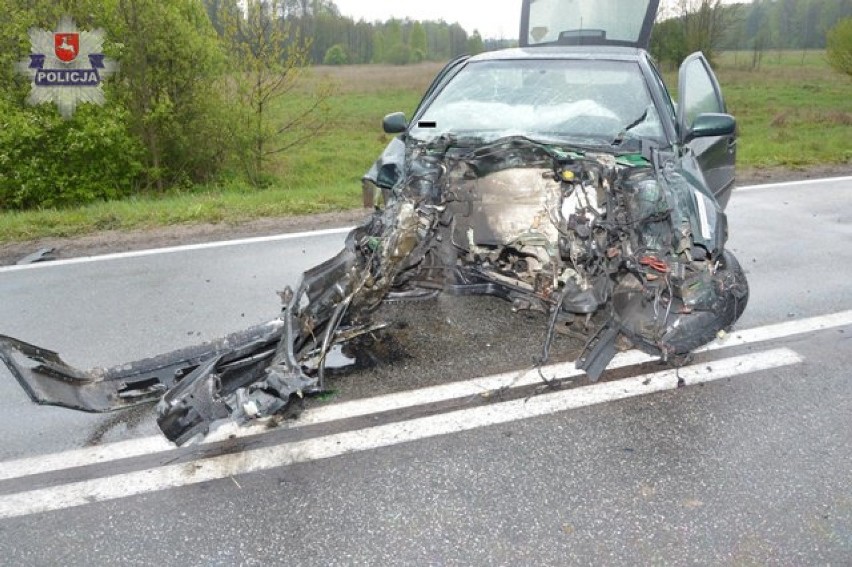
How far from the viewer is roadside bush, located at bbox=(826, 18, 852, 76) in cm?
2159

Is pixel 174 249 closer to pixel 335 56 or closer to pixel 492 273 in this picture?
pixel 492 273

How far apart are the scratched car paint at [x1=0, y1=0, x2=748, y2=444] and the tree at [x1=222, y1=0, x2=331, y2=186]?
23.1ft

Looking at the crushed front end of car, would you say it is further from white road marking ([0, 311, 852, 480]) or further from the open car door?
the open car door

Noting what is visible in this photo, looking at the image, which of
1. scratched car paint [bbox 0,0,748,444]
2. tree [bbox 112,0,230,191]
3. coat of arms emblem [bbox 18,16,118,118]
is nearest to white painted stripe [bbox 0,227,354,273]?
scratched car paint [bbox 0,0,748,444]

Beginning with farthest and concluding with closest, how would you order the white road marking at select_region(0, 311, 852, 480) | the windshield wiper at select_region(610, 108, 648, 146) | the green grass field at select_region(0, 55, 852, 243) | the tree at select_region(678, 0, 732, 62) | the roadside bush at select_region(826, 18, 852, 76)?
the tree at select_region(678, 0, 732, 62) < the roadside bush at select_region(826, 18, 852, 76) < the green grass field at select_region(0, 55, 852, 243) < the windshield wiper at select_region(610, 108, 648, 146) < the white road marking at select_region(0, 311, 852, 480)

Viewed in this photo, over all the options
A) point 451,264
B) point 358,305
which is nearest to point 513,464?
point 358,305

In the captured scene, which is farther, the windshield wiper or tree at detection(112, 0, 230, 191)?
tree at detection(112, 0, 230, 191)

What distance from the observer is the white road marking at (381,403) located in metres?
3.11

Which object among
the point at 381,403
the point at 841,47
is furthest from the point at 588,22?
the point at 841,47

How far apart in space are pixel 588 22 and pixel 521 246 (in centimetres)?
294

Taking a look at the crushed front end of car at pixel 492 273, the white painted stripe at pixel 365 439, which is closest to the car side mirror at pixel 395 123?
the crushed front end of car at pixel 492 273

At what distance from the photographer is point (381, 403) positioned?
354 cm

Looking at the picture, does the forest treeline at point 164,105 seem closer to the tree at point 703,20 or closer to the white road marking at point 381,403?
the white road marking at point 381,403

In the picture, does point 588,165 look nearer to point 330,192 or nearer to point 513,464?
point 513,464
